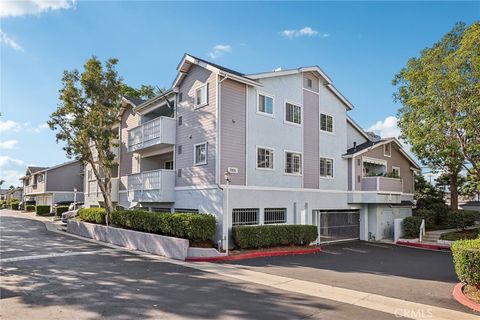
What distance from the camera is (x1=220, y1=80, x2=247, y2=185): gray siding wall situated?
17.1m

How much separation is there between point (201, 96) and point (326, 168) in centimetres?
897

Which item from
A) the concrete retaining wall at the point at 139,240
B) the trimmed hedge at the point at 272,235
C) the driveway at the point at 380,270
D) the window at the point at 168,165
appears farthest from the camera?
the window at the point at 168,165

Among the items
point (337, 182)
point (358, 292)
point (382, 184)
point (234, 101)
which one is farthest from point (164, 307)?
point (382, 184)

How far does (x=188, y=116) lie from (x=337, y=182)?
10161mm

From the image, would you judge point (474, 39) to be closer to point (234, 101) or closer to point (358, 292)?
point (234, 101)

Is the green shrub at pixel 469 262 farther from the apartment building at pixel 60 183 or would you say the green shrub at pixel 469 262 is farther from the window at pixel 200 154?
the apartment building at pixel 60 183

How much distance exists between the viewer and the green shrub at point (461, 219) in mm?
24047

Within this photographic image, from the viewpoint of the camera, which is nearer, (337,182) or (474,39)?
(474,39)

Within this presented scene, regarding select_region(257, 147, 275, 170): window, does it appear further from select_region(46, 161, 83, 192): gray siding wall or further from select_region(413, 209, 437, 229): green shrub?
select_region(46, 161, 83, 192): gray siding wall

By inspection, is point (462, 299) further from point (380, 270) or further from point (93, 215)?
point (93, 215)

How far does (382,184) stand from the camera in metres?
22.8

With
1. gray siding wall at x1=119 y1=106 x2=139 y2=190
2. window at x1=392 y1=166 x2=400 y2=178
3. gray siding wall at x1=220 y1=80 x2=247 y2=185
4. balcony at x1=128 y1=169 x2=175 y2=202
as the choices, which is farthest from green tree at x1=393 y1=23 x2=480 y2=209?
gray siding wall at x1=119 y1=106 x2=139 y2=190

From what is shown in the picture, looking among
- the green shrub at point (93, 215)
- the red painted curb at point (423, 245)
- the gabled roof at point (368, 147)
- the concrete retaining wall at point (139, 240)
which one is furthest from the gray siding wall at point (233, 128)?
the red painted curb at point (423, 245)

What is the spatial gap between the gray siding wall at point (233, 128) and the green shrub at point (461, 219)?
52.8 ft
